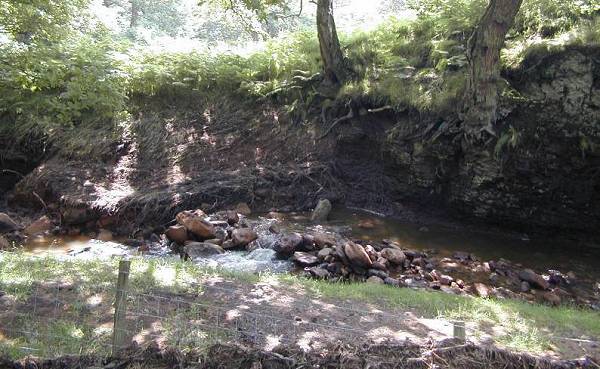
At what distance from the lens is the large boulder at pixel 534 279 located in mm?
7715

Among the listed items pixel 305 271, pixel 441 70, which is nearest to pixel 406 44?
pixel 441 70

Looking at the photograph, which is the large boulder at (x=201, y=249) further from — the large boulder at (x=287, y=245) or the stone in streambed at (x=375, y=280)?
the stone in streambed at (x=375, y=280)

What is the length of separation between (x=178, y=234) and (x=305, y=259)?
2.59m

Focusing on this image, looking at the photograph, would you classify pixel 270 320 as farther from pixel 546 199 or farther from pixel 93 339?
pixel 546 199

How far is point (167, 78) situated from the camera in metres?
13.1

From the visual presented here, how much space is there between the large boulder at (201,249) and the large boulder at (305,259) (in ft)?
4.60

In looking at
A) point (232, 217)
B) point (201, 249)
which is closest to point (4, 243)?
point (201, 249)

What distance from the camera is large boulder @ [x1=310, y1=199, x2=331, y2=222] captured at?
10.3m

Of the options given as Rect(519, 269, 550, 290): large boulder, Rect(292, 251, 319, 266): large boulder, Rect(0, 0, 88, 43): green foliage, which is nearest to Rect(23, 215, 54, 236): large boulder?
Rect(0, 0, 88, 43): green foliage

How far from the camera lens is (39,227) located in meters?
9.53

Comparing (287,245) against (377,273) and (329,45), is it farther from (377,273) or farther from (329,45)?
(329,45)

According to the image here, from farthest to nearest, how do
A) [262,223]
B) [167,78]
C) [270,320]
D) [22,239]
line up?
[167,78]
[262,223]
[22,239]
[270,320]

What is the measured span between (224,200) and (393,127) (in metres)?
4.28

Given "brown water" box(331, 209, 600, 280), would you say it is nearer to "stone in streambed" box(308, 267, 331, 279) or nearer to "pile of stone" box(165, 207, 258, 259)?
"stone in streambed" box(308, 267, 331, 279)
